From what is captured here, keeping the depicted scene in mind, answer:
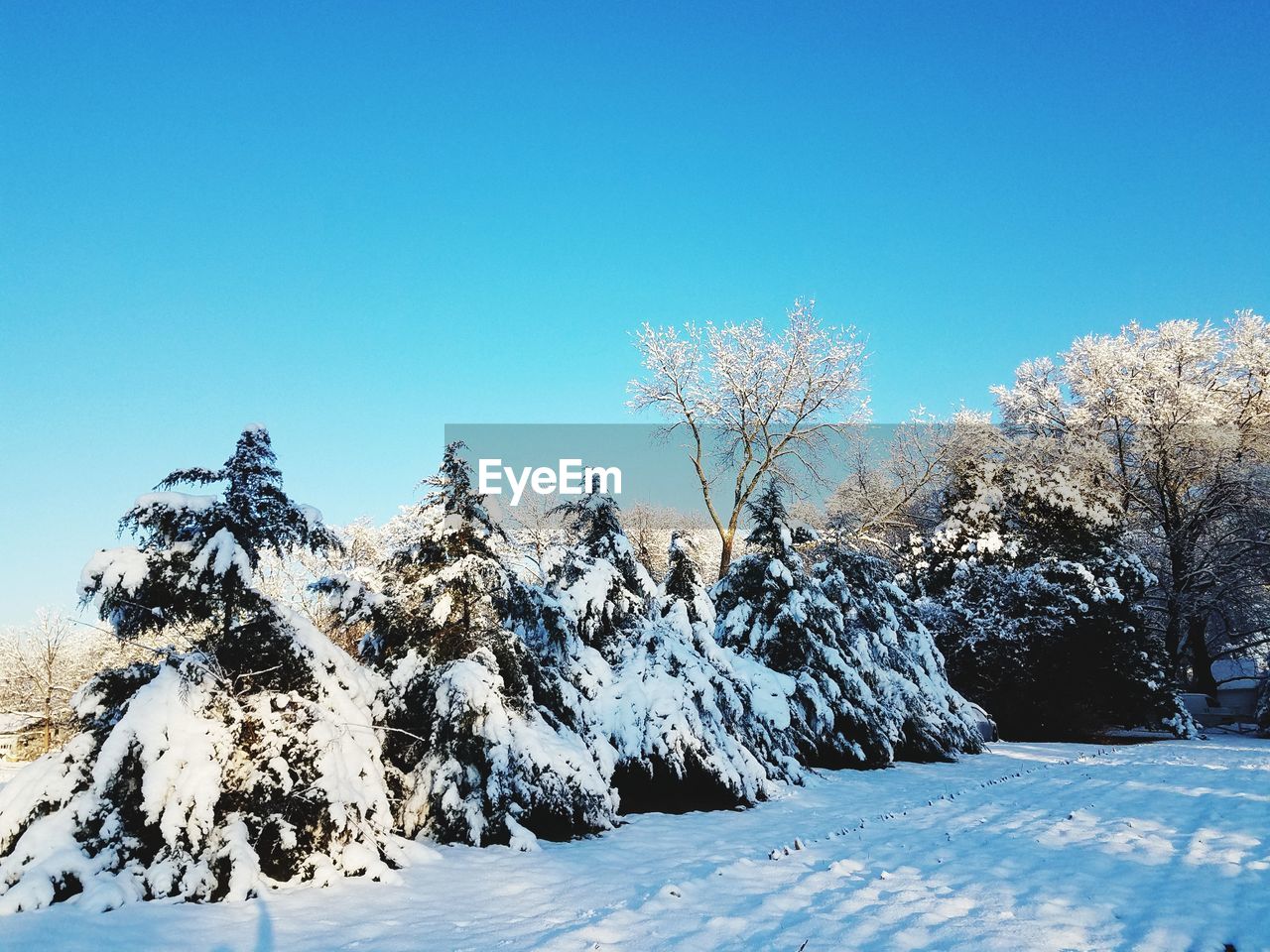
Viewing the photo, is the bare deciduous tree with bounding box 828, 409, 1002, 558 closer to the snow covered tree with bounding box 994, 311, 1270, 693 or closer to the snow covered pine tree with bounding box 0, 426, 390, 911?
the snow covered tree with bounding box 994, 311, 1270, 693

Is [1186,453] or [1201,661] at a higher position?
[1186,453]

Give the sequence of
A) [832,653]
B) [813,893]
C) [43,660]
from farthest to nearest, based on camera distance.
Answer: [43,660] → [832,653] → [813,893]

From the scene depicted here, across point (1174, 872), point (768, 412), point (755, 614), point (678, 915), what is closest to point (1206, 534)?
point (768, 412)

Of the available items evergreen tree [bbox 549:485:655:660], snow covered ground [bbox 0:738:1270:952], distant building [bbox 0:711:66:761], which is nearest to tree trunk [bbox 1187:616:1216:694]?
snow covered ground [bbox 0:738:1270:952]

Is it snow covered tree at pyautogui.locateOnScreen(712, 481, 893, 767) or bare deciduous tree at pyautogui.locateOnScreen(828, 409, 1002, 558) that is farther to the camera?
bare deciduous tree at pyautogui.locateOnScreen(828, 409, 1002, 558)

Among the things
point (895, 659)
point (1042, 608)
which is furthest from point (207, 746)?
point (1042, 608)

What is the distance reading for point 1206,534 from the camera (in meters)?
26.5

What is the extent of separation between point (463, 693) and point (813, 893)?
3.70 meters

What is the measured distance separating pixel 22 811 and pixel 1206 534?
3299 cm

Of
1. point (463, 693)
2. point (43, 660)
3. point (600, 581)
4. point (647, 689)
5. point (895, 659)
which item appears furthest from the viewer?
point (43, 660)

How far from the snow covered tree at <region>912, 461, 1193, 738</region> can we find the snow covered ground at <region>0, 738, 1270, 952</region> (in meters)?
11.7

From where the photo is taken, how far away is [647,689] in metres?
9.40

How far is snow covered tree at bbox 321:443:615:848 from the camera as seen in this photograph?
23.8 feet

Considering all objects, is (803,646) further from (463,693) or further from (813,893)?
(813,893)
